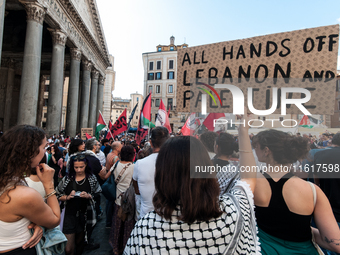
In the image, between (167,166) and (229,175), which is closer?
(167,166)

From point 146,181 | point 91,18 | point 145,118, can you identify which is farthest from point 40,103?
point 146,181

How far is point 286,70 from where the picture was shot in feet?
7.12

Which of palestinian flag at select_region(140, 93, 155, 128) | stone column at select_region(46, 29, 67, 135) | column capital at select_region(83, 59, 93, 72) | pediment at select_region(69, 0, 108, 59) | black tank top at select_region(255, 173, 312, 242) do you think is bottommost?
black tank top at select_region(255, 173, 312, 242)

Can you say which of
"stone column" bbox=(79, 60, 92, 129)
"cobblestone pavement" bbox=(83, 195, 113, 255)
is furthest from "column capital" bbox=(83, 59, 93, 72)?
"cobblestone pavement" bbox=(83, 195, 113, 255)

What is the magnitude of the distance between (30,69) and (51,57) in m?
9.81

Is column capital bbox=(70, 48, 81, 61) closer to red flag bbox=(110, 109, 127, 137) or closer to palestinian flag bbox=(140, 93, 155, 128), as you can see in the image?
red flag bbox=(110, 109, 127, 137)

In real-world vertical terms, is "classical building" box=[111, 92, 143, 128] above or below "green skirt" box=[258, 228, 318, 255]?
above

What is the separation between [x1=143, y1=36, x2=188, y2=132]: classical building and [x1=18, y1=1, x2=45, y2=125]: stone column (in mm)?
31820

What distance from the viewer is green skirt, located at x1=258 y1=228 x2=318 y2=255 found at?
5.46ft

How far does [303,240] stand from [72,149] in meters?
4.20

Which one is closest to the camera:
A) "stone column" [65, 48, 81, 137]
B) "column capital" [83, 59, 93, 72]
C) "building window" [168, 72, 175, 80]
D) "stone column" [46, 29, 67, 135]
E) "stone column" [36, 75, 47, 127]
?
"stone column" [46, 29, 67, 135]

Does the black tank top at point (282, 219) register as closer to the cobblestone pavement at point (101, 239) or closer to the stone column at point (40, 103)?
the cobblestone pavement at point (101, 239)

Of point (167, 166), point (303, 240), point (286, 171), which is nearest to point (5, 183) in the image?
point (167, 166)

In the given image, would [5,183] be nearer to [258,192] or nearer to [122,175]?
[258,192]
